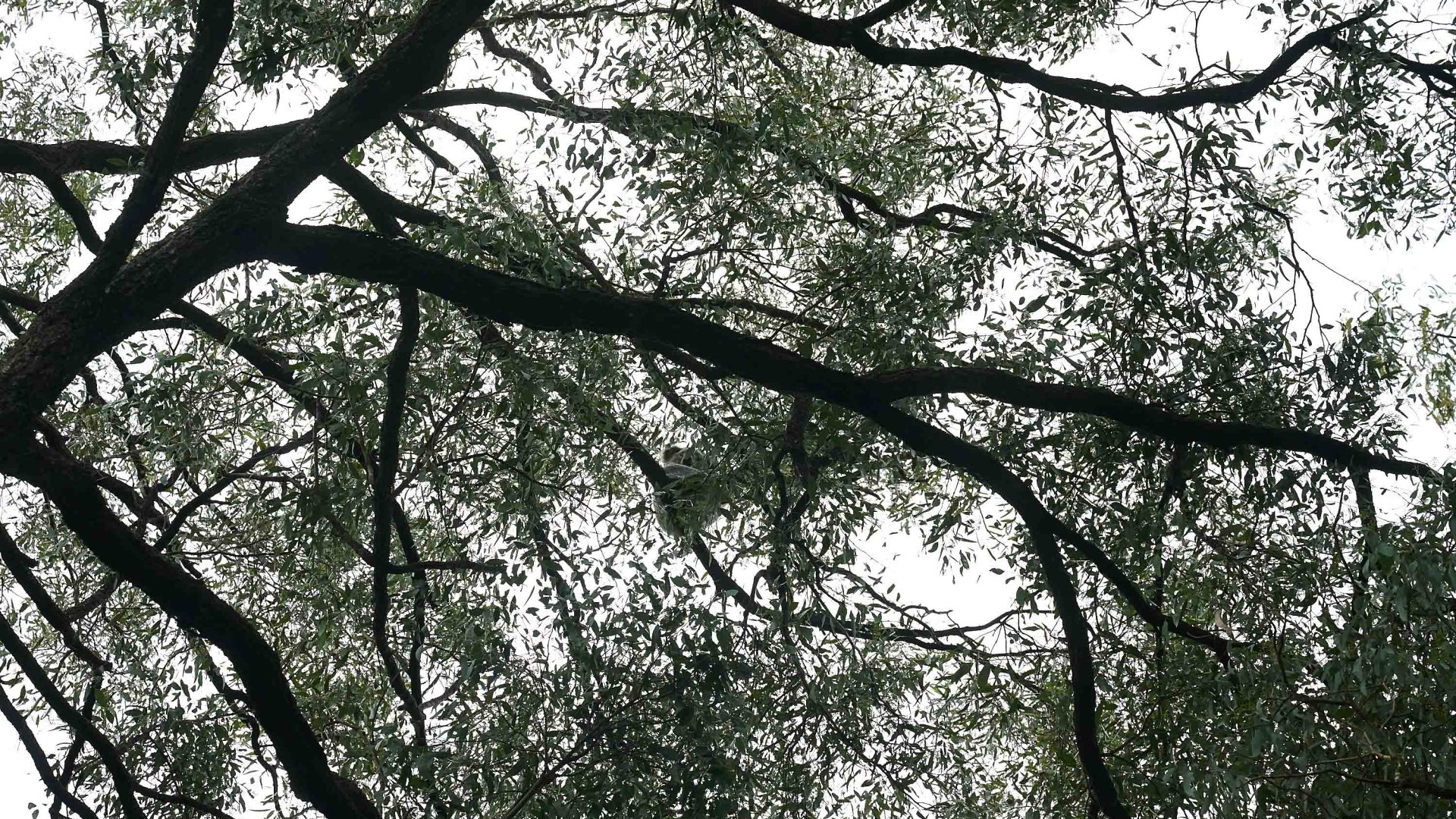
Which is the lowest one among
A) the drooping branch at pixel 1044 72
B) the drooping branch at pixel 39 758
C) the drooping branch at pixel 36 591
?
the drooping branch at pixel 39 758

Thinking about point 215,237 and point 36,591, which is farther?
point 36,591

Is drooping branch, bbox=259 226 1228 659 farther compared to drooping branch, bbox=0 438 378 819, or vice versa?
drooping branch, bbox=259 226 1228 659

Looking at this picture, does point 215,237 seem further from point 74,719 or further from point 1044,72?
point 1044,72

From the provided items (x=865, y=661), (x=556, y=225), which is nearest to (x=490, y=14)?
(x=556, y=225)

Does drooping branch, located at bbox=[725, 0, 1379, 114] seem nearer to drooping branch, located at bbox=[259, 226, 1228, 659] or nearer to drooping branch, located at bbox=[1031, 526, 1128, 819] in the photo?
drooping branch, located at bbox=[259, 226, 1228, 659]

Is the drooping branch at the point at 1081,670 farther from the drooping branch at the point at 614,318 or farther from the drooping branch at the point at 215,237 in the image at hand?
the drooping branch at the point at 215,237

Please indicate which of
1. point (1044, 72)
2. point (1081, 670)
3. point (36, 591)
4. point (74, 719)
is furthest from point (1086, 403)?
point (36, 591)

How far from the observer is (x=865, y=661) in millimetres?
5363

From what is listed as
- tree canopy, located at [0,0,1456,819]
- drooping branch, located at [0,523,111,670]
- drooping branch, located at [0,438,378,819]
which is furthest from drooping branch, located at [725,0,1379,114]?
drooping branch, located at [0,523,111,670]

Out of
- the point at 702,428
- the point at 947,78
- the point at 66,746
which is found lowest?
the point at 66,746

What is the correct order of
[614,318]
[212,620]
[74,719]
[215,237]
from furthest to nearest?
[614,318] → [74,719] → [215,237] → [212,620]

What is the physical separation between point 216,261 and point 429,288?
0.76m

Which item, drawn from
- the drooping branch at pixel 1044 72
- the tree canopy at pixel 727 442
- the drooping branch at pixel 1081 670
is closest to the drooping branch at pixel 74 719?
the tree canopy at pixel 727 442

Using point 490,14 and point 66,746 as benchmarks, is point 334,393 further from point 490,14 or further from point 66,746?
point 490,14
